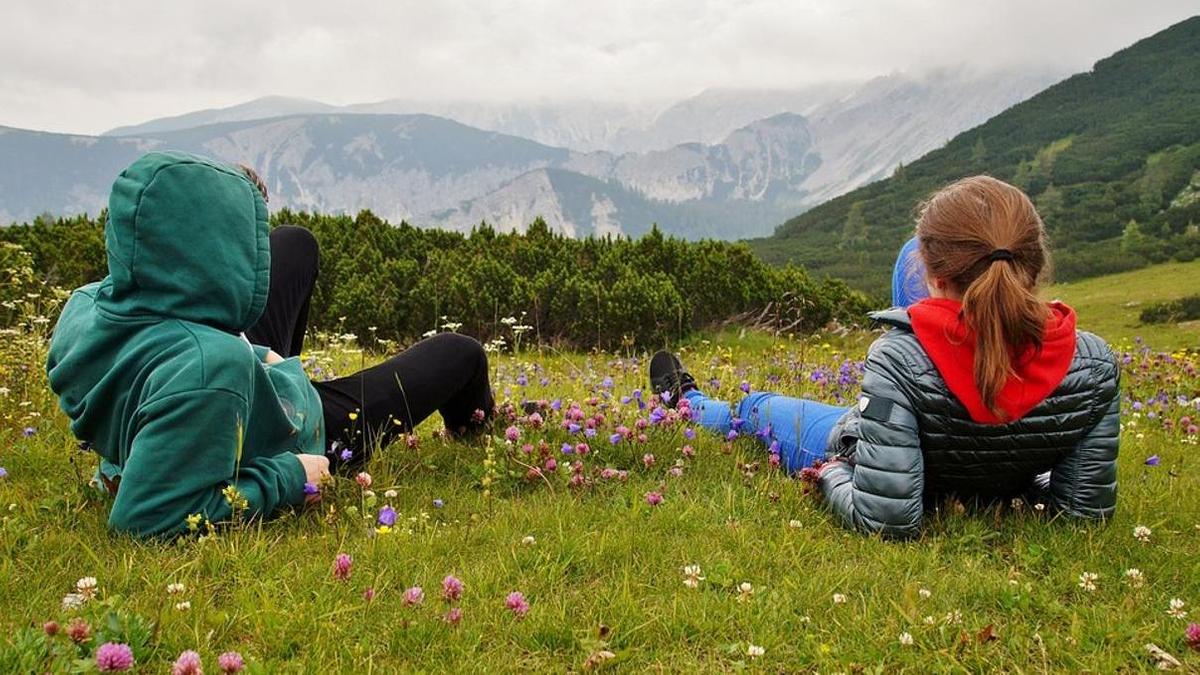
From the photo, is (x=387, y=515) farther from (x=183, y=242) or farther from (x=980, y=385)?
(x=980, y=385)

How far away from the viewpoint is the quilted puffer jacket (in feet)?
11.0

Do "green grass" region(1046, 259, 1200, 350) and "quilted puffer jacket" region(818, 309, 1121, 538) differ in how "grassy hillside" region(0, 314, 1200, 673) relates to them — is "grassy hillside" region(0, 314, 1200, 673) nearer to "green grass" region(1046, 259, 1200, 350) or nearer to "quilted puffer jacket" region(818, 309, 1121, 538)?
"quilted puffer jacket" region(818, 309, 1121, 538)

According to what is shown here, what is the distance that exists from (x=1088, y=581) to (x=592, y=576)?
1.97m

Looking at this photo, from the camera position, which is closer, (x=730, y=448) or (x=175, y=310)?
A: (x=175, y=310)

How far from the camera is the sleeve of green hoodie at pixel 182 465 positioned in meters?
2.81

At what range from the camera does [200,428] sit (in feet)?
9.35

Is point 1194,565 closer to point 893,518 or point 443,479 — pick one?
point 893,518

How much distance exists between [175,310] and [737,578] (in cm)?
242

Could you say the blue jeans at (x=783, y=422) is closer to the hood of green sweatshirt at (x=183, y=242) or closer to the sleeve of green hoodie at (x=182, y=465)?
the sleeve of green hoodie at (x=182, y=465)

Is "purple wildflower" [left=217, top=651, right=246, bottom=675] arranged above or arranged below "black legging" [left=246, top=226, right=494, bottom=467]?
below

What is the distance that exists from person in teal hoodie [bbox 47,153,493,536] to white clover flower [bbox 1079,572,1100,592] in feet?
10.5

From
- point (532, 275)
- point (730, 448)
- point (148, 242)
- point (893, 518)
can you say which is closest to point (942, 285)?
point (893, 518)

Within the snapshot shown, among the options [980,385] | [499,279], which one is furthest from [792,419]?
[499,279]

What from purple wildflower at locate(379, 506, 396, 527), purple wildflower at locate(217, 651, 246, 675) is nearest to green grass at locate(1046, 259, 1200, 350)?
purple wildflower at locate(379, 506, 396, 527)
